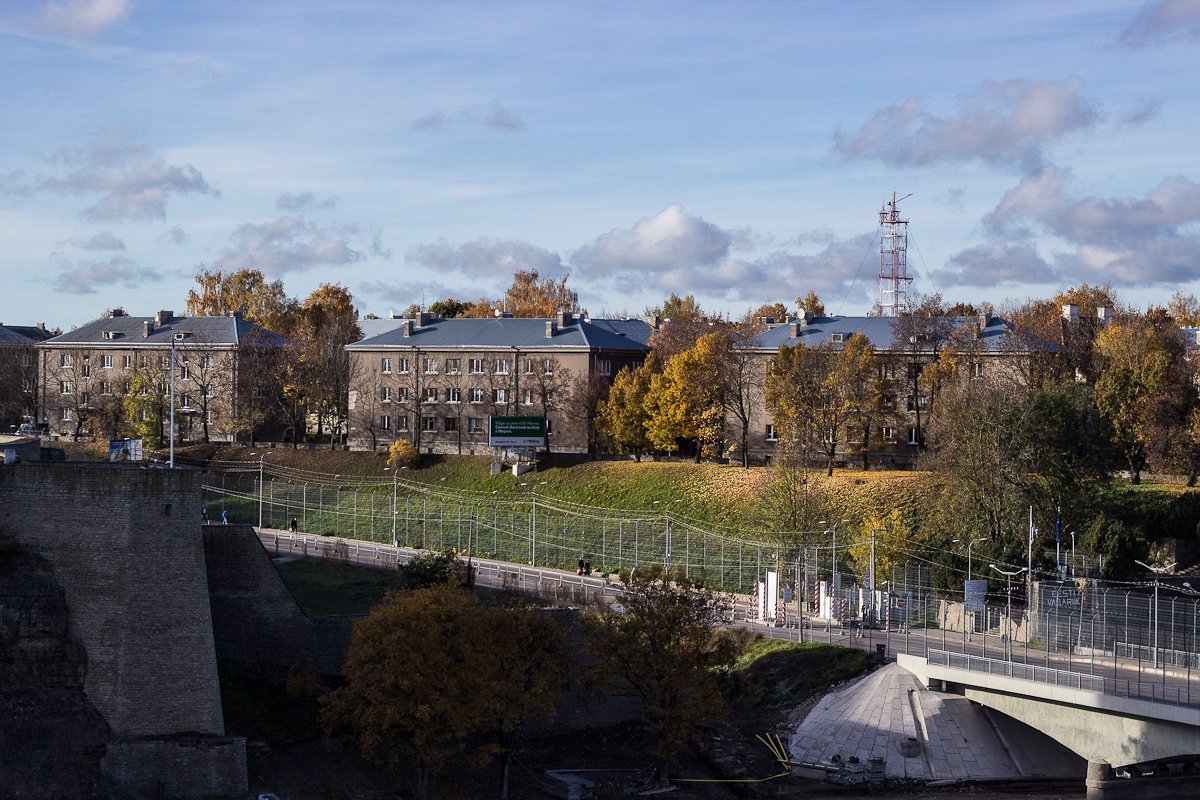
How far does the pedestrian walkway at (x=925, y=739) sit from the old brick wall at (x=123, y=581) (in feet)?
63.8

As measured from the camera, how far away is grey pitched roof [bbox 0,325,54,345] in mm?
127562

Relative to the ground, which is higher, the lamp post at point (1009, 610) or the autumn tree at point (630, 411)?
the autumn tree at point (630, 411)

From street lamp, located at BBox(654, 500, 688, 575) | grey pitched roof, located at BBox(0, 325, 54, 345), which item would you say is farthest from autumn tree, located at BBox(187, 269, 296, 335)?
street lamp, located at BBox(654, 500, 688, 575)

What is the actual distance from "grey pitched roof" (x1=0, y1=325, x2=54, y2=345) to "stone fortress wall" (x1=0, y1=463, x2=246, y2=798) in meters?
89.0

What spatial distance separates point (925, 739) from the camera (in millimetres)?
49688

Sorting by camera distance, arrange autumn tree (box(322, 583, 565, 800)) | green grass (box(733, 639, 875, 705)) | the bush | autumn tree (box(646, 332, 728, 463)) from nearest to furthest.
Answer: autumn tree (box(322, 583, 565, 800))
green grass (box(733, 639, 875, 705))
autumn tree (box(646, 332, 728, 463))
the bush

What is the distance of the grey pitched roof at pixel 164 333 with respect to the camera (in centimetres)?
10738

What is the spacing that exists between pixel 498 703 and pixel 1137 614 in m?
21.2

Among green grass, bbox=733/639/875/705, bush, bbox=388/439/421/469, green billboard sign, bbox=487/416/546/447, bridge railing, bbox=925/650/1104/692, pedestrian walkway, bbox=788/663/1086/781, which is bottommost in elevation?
pedestrian walkway, bbox=788/663/1086/781

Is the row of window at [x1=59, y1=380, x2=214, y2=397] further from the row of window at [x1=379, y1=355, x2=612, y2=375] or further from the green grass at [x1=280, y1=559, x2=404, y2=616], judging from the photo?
the green grass at [x1=280, y1=559, x2=404, y2=616]

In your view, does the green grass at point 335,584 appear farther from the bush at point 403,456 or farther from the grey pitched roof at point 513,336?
the grey pitched roof at point 513,336

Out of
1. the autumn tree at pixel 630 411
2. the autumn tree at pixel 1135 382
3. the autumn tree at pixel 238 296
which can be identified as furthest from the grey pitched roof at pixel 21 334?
the autumn tree at pixel 1135 382

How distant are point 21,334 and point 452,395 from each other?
52.1 meters

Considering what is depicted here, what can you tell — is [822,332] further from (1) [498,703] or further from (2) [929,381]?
(1) [498,703]
